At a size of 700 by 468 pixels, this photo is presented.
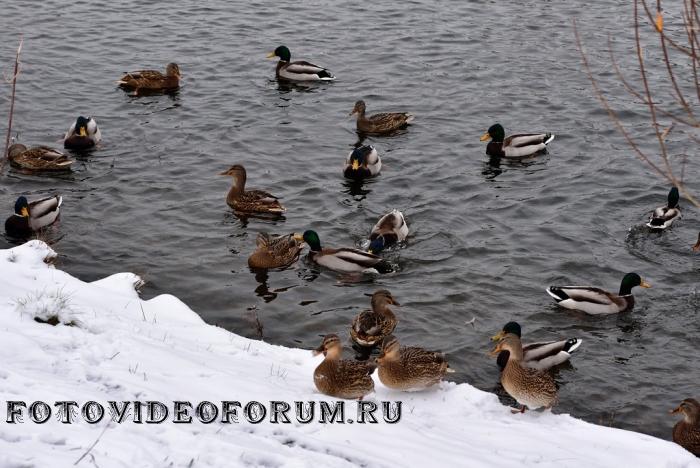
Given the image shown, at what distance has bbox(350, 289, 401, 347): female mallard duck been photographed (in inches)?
464

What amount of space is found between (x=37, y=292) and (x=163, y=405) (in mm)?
2720

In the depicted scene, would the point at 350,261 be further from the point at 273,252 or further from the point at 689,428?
the point at 689,428

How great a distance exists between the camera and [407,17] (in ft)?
81.5

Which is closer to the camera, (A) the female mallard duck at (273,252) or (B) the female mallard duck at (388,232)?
(A) the female mallard duck at (273,252)

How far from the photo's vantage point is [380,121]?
18469 millimetres

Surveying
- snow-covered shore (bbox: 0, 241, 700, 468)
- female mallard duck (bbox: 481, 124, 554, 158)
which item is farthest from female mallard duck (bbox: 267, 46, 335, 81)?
snow-covered shore (bbox: 0, 241, 700, 468)

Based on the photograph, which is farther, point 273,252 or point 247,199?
point 247,199

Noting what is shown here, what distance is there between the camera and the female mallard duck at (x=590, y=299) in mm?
12859

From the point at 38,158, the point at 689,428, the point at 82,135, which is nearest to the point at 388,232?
the point at 689,428

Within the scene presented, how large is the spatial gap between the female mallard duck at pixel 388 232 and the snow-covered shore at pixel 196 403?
339 centimetres

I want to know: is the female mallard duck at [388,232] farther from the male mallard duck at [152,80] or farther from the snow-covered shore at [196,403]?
the male mallard duck at [152,80]

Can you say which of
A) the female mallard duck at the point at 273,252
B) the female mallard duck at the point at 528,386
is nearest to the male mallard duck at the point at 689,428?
the female mallard duck at the point at 528,386

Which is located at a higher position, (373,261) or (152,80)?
(152,80)

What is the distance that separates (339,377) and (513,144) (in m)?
9.22
